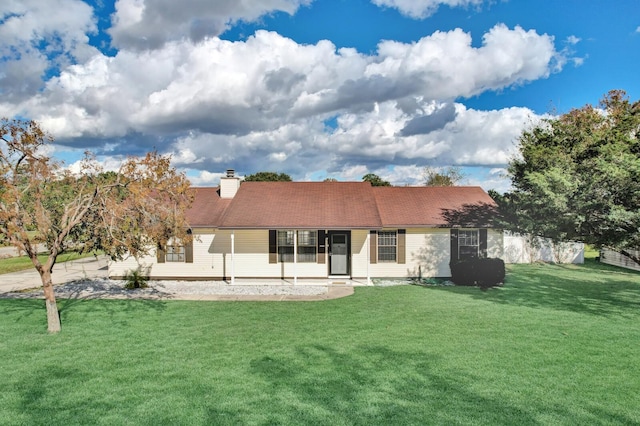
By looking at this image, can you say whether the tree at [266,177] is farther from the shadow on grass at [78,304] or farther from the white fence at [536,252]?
the shadow on grass at [78,304]

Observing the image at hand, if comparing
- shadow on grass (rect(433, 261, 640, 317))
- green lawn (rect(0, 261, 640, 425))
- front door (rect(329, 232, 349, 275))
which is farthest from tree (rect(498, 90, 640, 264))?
front door (rect(329, 232, 349, 275))

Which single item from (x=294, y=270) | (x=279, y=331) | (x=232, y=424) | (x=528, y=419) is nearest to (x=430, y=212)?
(x=294, y=270)

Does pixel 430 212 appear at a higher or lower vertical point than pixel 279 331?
higher

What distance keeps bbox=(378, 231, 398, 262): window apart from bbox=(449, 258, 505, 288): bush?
2720mm

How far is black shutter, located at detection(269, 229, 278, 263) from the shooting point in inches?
683

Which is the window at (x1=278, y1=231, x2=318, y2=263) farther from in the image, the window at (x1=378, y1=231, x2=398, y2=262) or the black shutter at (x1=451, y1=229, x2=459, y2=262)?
the black shutter at (x1=451, y1=229, x2=459, y2=262)

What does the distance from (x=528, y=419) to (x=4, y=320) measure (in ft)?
→ 39.6

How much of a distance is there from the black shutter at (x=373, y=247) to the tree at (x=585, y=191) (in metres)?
5.17

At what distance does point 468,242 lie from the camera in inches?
706

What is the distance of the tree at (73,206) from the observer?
29.1 feet

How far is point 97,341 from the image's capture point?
8.79 m

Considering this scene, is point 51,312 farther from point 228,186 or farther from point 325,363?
point 228,186

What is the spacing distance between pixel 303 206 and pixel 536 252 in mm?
14471

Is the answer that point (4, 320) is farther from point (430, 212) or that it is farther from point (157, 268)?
point (430, 212)
